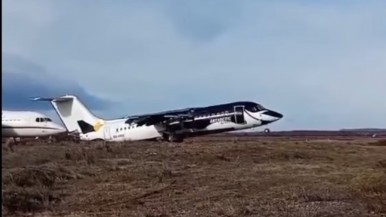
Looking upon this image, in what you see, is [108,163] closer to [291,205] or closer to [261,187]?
[261,187]

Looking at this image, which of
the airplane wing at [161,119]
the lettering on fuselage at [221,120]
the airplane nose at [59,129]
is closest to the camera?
the lettering on fuselage at [221,120]

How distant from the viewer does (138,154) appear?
31547 millimetres

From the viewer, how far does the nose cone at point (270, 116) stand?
4878 centimetres

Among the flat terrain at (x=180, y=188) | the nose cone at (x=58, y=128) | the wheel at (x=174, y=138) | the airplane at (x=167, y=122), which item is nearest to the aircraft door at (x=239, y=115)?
the airplane at (x=167, y=122)

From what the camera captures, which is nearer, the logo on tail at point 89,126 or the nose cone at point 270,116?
the nose cone at point 270,116

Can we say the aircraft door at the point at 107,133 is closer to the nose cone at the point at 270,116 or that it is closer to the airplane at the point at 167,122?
the airplane at the point at 167,122

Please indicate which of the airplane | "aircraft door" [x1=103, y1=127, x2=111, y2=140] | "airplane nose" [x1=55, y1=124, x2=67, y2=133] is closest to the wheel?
the airplane

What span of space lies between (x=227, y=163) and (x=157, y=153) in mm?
→ 5552

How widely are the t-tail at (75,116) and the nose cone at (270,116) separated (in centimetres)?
1543

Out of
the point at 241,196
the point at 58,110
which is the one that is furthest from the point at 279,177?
the point at 58,110

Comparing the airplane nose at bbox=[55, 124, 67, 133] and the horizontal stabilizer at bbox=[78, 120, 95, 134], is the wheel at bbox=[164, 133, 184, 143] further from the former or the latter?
the airplane nose at bbox=[55, 124, 67, 133]

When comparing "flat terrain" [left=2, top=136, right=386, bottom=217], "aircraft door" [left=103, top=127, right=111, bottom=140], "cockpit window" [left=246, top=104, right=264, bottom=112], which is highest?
"cockpit window" [left=246, top=104, right=264, bottom=112]

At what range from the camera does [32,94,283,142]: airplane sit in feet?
159

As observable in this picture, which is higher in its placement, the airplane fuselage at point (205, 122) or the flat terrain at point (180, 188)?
the airplane fuselage at point (205, 122)
